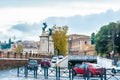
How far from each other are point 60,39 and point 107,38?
12.4 m

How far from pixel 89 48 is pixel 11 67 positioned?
360ft

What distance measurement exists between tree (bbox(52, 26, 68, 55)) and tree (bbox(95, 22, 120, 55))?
30.7 ft

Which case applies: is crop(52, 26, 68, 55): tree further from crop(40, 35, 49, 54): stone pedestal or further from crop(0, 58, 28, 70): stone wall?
crop(0, 58, 28, 70): stone wall

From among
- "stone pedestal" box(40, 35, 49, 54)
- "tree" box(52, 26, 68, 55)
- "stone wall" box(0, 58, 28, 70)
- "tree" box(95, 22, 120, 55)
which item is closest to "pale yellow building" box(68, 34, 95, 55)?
"tree" box(95, 22, 120, 55)

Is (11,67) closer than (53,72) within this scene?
No

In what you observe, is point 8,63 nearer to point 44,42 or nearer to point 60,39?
point 44,42

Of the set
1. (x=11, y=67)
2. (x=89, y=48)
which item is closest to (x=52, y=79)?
(x=11, y=67)

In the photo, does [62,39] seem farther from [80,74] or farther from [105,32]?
[80,74]

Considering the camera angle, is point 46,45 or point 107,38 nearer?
point 46,45

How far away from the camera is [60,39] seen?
103438 millimetres

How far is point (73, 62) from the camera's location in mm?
84688

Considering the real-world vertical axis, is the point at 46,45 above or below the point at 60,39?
below

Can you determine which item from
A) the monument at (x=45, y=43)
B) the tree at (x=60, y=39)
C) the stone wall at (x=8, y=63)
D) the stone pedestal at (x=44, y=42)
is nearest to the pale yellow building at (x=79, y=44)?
the tree at (x=60, y=39)

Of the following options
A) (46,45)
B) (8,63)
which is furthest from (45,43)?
(8,63)
